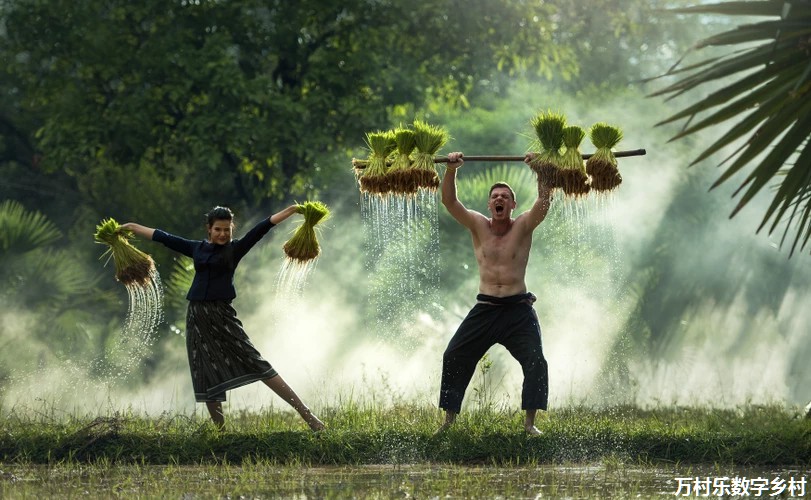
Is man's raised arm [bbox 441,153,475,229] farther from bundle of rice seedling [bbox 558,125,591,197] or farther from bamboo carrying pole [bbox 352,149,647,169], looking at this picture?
bundle of rice seedling [bbox 558,125,591,197]

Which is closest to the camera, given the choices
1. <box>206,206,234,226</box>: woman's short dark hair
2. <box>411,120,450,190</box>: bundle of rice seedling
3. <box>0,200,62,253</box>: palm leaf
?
<box>411,120,450,190</box>: bundle of rice seedling

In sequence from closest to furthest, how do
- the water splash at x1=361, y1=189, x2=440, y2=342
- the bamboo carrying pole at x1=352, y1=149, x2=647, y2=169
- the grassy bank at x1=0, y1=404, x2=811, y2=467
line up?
the grassy bank at x1=0, y1=404, x2=811, y2=467 → the bamboo carrying pole at x1=352, y1=149, x2=647, y2=169 → the water splash at x1=361, y1=189, x2=440, y2=342

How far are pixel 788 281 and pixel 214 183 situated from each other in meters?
11.0

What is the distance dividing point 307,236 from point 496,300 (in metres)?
1.49

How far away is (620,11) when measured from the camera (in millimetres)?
26094

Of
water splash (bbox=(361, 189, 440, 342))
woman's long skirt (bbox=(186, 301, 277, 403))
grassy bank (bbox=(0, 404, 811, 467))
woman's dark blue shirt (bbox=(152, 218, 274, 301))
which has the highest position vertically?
water splash (bbox=(361, 189, 440, 342))

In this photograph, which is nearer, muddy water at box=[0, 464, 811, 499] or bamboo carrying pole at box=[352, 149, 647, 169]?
muddy water at box=[0, 464, 811, 499]

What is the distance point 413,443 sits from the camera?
9930mm

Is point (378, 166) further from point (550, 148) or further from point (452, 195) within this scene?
point (550, 148)

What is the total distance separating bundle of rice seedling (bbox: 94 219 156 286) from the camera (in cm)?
1124

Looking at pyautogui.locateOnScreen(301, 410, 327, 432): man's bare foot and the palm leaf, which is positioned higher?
the palm leaf

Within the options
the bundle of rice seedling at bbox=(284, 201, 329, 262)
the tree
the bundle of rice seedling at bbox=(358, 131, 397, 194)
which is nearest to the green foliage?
the bundle of rice seedling at bbox=(358, 131, 397, 194)

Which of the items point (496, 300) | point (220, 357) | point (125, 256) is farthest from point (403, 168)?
point (125, 256)

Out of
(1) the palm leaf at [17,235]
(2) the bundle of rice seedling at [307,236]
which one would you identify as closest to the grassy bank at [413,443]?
(2) the bundle of rice seedling at [307,236]
